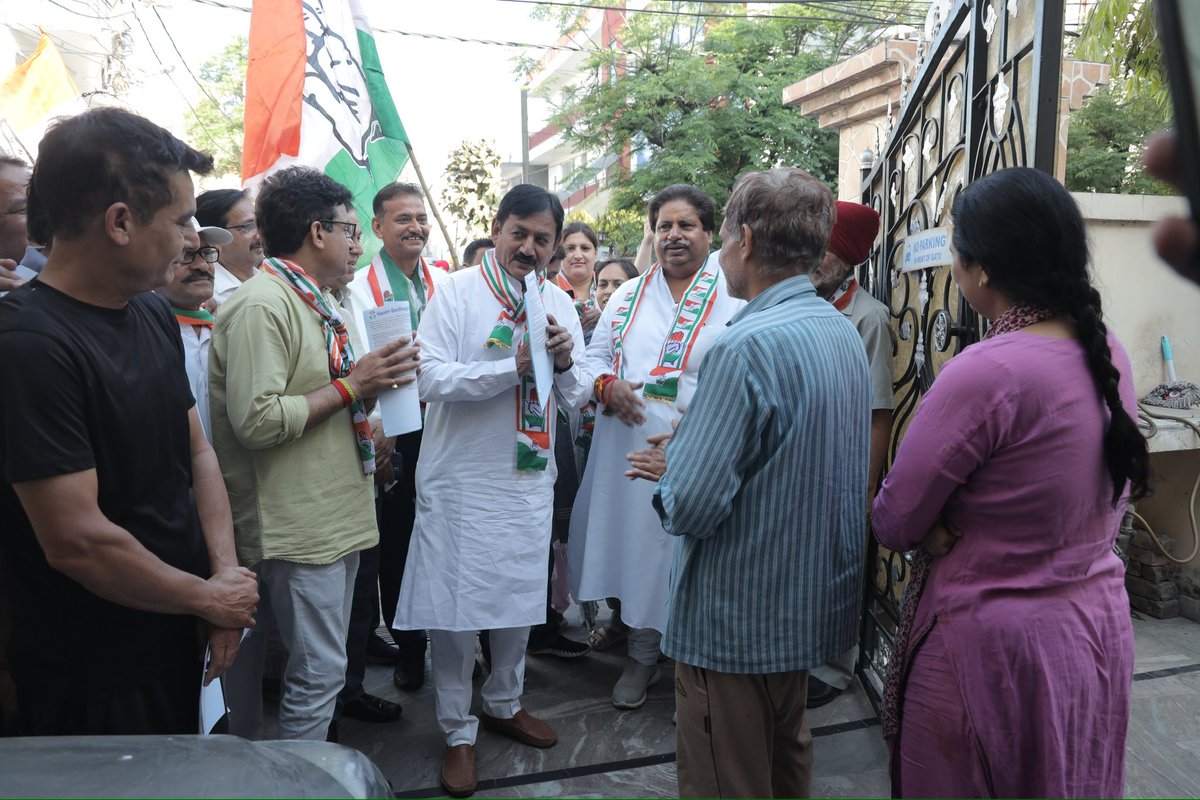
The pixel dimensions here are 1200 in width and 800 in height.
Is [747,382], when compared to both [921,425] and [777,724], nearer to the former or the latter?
[921,425]

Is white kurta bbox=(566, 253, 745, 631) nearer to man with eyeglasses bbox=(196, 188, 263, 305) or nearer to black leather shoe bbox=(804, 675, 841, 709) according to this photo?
black leather shoe bbox=(804, 675, 841, 709)

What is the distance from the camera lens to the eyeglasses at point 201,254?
262 centimetres

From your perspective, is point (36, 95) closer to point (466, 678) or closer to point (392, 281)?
point (392, 281)

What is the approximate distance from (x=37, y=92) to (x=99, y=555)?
7383 mm

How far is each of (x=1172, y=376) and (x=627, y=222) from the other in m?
11.1

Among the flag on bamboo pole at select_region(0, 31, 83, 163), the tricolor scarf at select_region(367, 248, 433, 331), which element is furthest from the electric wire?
the flag on bamboo pole at select_region(0, 31, 83, 163)

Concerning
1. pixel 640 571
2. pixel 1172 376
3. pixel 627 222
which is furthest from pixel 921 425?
pixel 627 222

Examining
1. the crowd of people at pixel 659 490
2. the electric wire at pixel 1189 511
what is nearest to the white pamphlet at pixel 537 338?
the crowd of people at pixel 659 490

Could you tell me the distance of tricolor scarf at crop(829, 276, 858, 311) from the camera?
10.4 ft

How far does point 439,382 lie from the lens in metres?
2.92

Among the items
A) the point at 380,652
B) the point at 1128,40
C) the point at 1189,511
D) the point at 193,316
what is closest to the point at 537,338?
the point at 193,316

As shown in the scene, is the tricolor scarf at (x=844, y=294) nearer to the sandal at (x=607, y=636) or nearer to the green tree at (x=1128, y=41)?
the sandal at (x=607, y=636)

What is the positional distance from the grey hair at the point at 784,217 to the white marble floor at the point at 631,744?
5.89 ft

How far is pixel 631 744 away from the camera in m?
3.14
